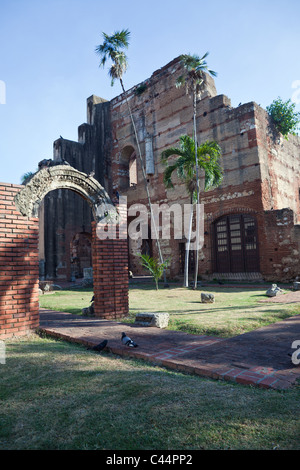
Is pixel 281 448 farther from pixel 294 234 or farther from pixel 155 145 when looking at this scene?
pixel 155 145

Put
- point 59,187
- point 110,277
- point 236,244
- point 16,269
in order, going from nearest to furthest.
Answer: point 16,269 → point 59,187 → point 110,277 → point 236,244

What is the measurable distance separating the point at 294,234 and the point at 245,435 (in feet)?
42.4

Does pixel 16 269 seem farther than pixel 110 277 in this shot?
No

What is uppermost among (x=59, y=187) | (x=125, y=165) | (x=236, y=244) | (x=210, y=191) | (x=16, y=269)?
(x=125, y=165)

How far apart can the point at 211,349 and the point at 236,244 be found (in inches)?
481

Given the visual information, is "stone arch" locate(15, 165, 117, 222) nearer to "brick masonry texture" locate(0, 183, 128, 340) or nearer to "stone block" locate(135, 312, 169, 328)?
"brick masonry texture" locate(0, 183, 128, 340)

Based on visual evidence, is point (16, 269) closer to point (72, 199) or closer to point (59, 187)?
point (59, 187)

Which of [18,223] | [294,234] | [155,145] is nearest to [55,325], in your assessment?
[18,223]

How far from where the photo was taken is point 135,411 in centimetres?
225

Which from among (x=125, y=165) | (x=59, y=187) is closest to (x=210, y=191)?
(x=125, y=165)

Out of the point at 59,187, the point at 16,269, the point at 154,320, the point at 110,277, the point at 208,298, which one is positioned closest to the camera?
the point at 16,269

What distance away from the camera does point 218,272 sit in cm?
1616

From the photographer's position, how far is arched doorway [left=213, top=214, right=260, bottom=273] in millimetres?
14992

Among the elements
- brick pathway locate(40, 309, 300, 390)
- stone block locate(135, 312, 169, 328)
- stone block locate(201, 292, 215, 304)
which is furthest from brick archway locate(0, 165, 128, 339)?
stone block locate(201, 292, 215, 304)
